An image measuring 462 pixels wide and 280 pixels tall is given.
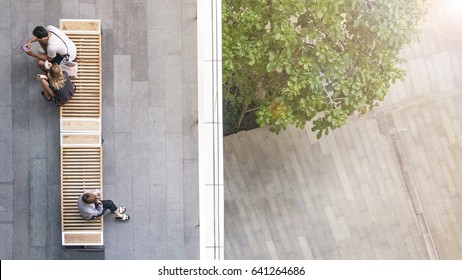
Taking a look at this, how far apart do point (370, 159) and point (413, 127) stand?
4.05ft

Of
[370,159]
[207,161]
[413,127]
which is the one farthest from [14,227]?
[413,127]

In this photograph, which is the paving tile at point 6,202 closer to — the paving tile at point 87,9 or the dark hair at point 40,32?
the dark hair at point 40,32

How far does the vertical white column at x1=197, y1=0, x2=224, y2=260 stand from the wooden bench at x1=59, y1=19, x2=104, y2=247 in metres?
1.49

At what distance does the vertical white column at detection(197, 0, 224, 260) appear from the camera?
8039 millimetres

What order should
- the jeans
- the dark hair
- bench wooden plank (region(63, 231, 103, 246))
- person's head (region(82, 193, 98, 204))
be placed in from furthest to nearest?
1. bench wooden plank (region(63, 231, 103, 246))
2. the jeans
3. person's head (region(82, 193, 98, 204))
4. the dark hair

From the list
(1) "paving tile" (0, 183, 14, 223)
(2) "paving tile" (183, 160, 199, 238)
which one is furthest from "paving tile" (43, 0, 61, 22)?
(2) "paving tile" (183, 160, 199, 238)

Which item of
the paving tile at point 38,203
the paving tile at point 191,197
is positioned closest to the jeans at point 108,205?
the paving tile at point 38,203

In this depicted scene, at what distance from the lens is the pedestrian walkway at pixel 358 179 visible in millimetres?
12422

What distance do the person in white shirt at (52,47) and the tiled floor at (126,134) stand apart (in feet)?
1.87

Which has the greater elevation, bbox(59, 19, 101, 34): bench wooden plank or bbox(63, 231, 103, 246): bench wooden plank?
bbox(59, 19, 101, 34): bench wooden plank

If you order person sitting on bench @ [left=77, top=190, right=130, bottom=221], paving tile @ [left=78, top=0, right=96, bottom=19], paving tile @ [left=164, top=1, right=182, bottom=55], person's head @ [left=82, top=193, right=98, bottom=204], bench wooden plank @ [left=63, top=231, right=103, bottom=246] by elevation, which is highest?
paving tile @ [left=78, top=0, right=96, bottom=19]

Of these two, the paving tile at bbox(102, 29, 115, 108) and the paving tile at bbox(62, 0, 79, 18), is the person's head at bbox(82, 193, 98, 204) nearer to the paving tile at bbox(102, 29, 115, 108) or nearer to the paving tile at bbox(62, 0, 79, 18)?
the paving tile at bbox(102, 29, 115, 108)

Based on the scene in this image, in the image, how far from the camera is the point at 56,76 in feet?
24.2

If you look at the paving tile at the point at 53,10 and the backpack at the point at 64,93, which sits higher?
the paving tile at the point at 53,10
